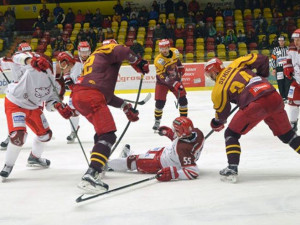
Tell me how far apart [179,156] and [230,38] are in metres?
9.54

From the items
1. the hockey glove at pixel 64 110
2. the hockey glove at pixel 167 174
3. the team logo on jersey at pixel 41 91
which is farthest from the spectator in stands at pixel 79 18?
the hockey glove at pixel 167 174

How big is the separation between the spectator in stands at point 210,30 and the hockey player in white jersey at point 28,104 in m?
9.33

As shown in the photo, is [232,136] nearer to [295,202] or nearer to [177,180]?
[177,180]

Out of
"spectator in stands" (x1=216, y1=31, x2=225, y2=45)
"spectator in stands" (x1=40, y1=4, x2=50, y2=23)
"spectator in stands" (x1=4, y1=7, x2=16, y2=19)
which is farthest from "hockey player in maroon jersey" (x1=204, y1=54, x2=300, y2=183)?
"spectator in stands" (x1=4, y1=7, x2=16, y2=19)

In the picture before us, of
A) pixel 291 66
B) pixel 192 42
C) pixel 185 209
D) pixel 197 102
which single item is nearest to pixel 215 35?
pixel 192 42

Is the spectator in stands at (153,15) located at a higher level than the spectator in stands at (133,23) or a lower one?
higher

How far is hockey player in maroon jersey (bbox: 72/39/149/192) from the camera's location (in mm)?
3896

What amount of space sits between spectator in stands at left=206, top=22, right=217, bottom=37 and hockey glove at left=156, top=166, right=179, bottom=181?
387 inches

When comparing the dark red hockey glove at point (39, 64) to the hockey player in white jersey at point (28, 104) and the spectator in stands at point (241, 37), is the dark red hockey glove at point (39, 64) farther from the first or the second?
the spectator in stands at point (241, 37)

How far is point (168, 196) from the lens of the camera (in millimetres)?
3752

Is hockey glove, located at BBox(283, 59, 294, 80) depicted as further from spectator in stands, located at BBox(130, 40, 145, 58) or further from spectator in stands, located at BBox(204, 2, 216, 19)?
spectator in stands, located at BBox(204, 2, 216, 19)

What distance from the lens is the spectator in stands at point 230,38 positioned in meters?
13.1

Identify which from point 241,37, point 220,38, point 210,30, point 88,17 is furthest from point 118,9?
point 241,37

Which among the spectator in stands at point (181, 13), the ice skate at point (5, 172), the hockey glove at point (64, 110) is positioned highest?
the spectator in stands at point (181, 13)
